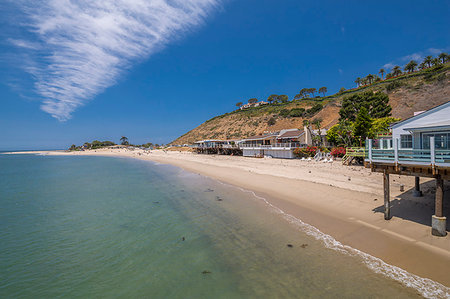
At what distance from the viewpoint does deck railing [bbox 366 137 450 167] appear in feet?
28.6

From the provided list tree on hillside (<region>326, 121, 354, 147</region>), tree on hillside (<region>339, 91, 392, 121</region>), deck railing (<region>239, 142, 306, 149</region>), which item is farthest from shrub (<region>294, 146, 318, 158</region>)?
tree on hillside (<region>339, 91, 392, 121</region>)

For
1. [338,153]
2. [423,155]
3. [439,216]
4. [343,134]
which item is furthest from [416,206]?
[343,134]

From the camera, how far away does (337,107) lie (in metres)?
79.8

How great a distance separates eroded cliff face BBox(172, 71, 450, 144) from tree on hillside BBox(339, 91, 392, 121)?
4.48m

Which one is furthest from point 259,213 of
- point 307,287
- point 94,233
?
point 94,233

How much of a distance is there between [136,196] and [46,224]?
7.34 meters

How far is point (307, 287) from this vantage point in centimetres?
720

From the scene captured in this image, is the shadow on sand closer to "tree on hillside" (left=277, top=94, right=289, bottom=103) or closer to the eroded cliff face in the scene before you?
the eroded cliff face

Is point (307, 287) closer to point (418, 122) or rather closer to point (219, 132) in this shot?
point (418, 122)

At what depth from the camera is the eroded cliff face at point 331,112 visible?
53.2 meters

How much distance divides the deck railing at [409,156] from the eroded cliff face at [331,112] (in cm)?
4157

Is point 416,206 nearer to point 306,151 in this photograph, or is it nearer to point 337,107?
point 306,151

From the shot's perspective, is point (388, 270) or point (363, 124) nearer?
point (388, 270)

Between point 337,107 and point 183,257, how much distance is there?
8501cm
